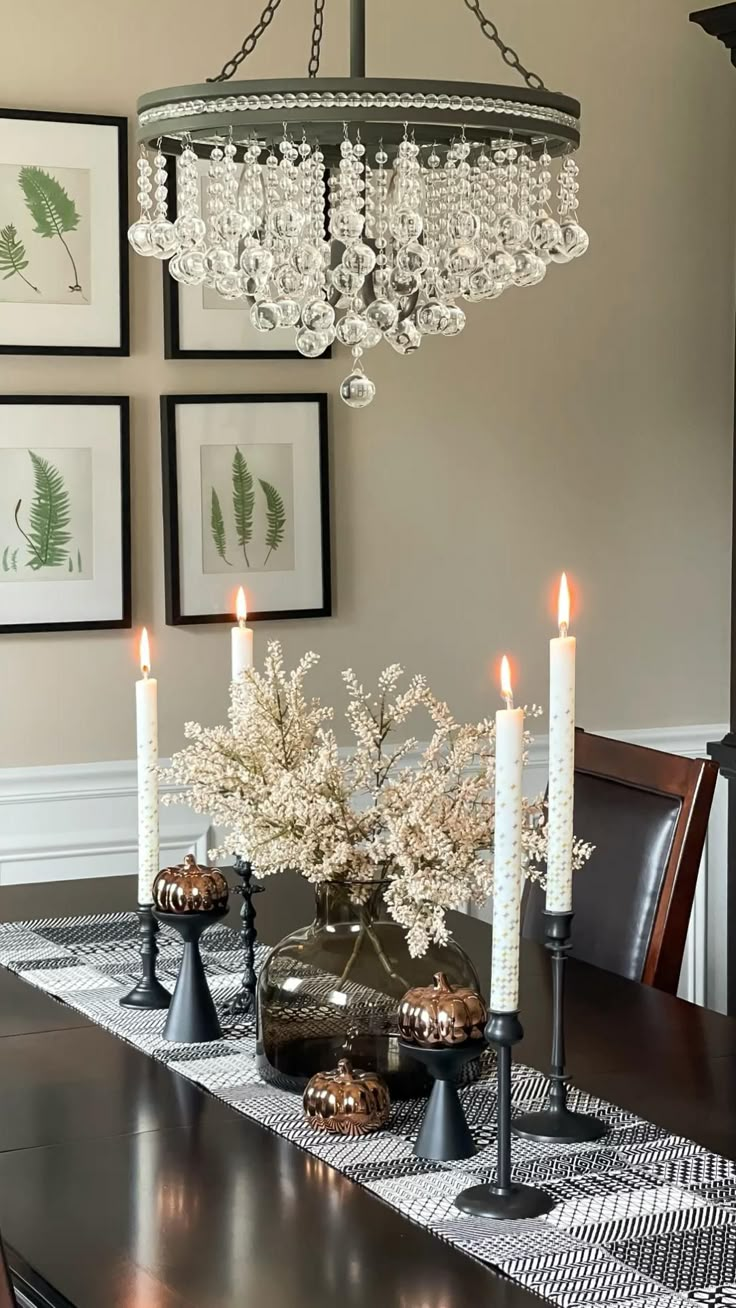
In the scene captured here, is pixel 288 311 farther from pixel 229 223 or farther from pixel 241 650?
pixel 241 650

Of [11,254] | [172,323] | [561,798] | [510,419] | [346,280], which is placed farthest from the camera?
[510,419]

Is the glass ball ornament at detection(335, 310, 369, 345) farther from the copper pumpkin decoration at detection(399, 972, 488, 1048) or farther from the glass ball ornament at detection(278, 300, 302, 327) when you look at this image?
the copper pumpkin decoration at detection(399, 972, 488, 1048)

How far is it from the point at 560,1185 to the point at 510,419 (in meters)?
2.22

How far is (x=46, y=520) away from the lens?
306 cm

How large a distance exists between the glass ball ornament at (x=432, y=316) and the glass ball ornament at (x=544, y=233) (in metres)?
0.13

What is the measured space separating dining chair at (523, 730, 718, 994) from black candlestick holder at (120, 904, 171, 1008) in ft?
2.17

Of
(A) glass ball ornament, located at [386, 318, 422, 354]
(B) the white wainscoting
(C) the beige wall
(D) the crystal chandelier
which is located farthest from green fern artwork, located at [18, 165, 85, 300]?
(A) glass ball ornament, located at [386, 318, 422, 354]

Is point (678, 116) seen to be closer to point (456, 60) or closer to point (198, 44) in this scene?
point (456, 60)

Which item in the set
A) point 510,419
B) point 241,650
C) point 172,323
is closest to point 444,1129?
point 241,650

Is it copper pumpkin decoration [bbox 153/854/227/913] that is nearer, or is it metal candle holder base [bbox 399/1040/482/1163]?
metal candle holder base [bbox 399/1040/482/1163]

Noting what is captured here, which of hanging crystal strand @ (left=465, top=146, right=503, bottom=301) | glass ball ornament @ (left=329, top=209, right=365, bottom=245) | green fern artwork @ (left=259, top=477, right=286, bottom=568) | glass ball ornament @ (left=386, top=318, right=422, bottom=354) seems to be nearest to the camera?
glass ball ornament @ (left=329, top=209, right=365, bottom=245)

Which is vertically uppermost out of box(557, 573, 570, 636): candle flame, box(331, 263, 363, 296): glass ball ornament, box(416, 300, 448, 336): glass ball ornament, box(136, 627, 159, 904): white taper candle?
box(331, 263, 363, 296): glass ball ornament

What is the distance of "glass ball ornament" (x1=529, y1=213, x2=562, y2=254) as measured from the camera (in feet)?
6.11

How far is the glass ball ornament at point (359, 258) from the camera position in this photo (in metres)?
1.78
